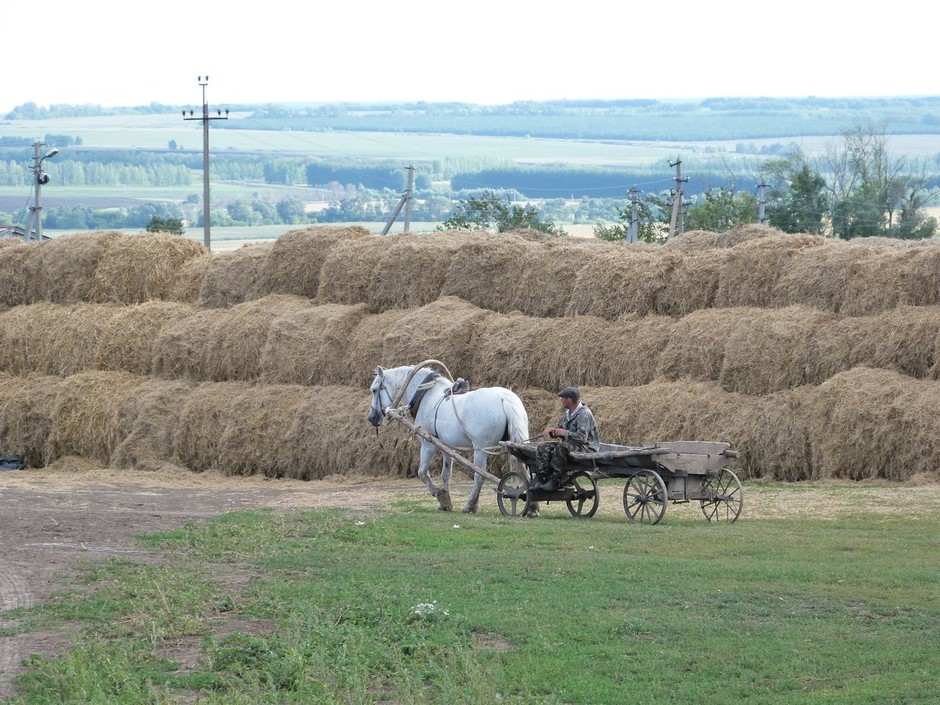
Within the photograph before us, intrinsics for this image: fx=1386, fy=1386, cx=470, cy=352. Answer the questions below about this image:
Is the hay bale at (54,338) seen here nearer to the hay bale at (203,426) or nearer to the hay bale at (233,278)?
the hay bale at (233,278)

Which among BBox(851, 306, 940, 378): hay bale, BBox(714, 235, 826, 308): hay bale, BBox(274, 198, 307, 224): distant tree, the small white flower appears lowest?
BBox(274, 198, 307, 224): distant tree

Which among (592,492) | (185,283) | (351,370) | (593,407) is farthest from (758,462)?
(185,283)

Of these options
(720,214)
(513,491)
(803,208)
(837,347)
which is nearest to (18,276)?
(513,491)

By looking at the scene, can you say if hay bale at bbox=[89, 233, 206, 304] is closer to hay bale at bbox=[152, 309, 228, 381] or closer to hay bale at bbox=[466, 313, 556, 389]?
hay bale at bbox=[152, 309, 228, 381]

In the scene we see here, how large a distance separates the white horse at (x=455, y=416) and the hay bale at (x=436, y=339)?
422 cm

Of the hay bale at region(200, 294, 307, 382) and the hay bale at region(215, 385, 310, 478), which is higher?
the hay bale at region(200, 294, 307, 382)

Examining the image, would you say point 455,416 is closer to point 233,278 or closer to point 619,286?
point 619,286

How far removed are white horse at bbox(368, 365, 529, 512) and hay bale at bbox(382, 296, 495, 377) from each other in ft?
13.9

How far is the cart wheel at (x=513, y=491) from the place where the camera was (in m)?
18.6

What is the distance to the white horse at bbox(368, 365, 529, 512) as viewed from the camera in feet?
63.5

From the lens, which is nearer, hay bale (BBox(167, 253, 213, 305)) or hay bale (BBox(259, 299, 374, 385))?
hay bale (BBox(259, 299, 374, 385))

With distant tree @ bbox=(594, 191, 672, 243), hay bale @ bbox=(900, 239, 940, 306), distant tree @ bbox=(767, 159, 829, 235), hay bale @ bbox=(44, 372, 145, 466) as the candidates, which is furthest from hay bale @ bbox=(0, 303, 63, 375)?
distant tree @ bbox=(767, 159, 829, 235)

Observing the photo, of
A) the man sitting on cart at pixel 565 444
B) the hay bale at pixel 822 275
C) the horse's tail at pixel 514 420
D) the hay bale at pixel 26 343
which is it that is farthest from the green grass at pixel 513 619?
the hay bale at pixel 26 343

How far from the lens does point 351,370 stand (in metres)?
26.3
